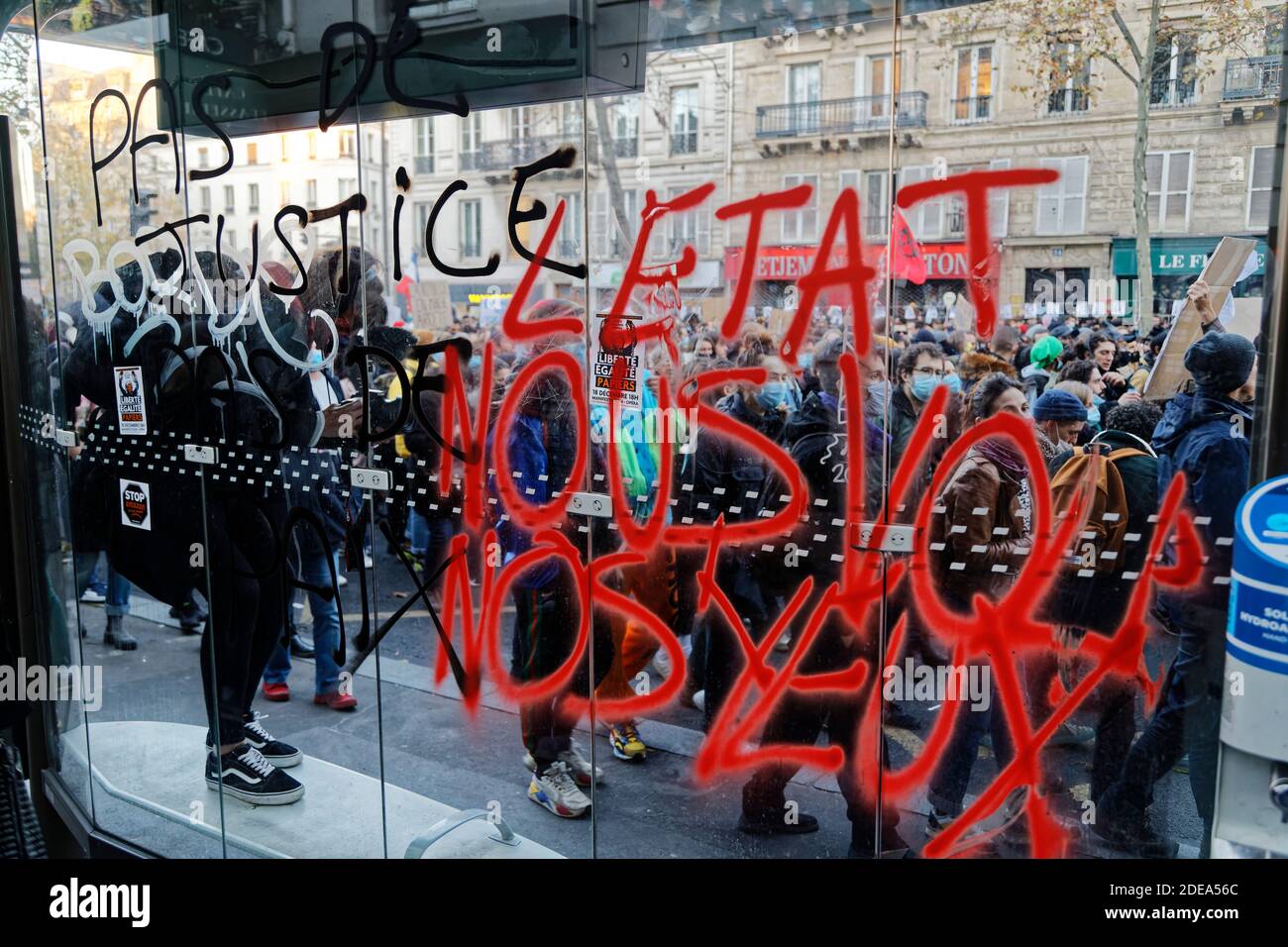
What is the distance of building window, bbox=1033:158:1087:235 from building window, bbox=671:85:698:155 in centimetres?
90

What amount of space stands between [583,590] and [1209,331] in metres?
1.78

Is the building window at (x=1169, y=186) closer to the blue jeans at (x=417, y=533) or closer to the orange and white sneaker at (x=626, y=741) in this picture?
the orange and white sneaker at (x=626, y=741)

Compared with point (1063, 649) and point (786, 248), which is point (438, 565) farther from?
point (1063, 649)

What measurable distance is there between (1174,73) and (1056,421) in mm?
851

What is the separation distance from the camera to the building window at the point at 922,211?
2.75 m

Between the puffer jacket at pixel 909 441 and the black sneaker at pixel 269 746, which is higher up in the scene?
the puffer jacket at pixel 909 441

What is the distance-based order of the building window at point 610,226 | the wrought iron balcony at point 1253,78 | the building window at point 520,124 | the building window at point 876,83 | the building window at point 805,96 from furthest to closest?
the building window at point 520,124, the building window at point 610,226, the building window at point 805,96, the building window at point 876,83, the wrought iron balcony at point 1253,78

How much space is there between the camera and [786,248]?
2887mm

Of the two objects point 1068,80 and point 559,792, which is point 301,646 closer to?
point 559,792

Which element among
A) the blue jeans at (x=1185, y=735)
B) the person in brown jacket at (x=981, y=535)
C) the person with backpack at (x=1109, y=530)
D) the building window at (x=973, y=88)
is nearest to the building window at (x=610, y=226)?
the building window at (x=973, y=88)

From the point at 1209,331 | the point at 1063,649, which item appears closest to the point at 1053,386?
the point at 1209,331

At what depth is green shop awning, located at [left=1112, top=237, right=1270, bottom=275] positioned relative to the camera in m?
2.62

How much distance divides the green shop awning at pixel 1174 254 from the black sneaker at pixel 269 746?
115 inches

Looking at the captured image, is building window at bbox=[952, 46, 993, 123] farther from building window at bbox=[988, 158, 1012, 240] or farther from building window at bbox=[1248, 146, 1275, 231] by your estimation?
building window at bbox=[1248, 146, 1275, 231]
